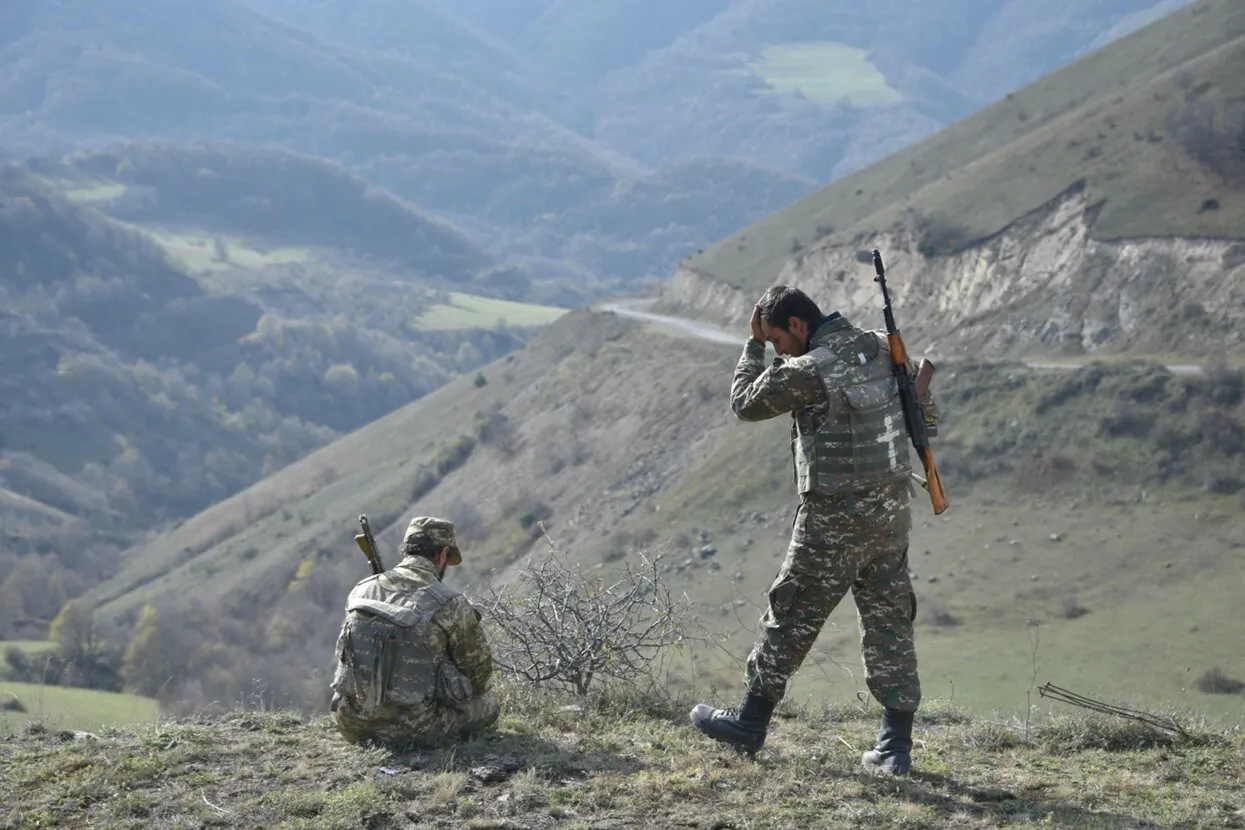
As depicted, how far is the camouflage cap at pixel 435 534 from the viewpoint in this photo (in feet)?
21.4

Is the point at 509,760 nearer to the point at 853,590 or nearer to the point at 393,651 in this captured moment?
the point at 393,651

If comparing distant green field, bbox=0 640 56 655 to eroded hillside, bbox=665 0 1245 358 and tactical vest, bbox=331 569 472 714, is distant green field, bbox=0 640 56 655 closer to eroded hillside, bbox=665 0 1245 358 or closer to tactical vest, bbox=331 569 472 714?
eroded hillside, bbox=665 0 1245 358

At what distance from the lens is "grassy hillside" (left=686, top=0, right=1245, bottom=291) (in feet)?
141

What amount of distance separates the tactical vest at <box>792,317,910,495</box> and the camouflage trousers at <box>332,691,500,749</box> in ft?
7.05

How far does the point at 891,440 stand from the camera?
590 centimetres

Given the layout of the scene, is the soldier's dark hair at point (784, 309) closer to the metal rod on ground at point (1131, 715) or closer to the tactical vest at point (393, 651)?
the tactical vest at point (393, 651)

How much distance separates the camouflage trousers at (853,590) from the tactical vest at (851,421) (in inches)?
3.8

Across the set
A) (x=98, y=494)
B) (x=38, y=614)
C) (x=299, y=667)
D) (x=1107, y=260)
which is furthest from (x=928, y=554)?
(x=98, y=494)

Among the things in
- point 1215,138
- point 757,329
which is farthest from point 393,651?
point 1215,138

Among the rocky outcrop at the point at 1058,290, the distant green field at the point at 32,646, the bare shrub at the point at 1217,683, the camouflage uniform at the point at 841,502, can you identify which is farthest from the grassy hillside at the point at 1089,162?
the camouflage uniform at the point at 841,502

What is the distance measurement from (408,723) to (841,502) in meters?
2.43

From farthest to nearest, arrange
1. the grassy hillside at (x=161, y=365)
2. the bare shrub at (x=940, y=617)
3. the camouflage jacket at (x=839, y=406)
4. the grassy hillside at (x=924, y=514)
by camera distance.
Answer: the grassy hillside at (x=161, y=365) → the bare shrub at (x=940, y=617) → the grassy hillside at (x=924, y=514) → the camouflage jacket at (x=839, y=406)

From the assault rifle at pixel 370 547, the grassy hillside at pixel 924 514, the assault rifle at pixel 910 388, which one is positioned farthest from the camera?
the grassy hillside at pixel 924 514

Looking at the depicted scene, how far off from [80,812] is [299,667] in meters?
47.6
